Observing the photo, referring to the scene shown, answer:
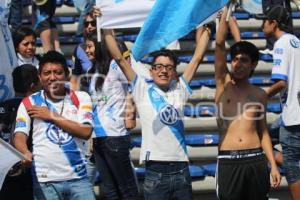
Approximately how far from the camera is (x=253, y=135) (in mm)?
6074

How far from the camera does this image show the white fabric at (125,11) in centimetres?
653

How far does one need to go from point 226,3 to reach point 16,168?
6.74 feet

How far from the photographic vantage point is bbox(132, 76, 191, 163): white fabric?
5965 millimetres

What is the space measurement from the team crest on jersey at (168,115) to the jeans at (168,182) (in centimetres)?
33

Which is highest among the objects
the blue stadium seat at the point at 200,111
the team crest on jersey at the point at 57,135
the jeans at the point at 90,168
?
the team crest on jersey at the point at 57,135

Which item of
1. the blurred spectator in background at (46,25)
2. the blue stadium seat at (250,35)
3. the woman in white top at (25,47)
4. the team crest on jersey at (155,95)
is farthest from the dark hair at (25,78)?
the blue stadium seat at (250,35)

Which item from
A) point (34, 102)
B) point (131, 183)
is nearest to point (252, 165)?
point (131, 183)

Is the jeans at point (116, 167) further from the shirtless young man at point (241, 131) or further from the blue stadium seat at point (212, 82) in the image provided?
the blue stadium seat at point (212, 82)

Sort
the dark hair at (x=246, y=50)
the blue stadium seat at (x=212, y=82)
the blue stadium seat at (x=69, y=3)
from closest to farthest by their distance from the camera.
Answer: the dark hair at (x=246, y=50) < the blue stadium seat at (x=212, y=82) < the blue stadium seat at (x=69, y=3)

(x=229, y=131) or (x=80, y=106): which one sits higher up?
(x=80, y=106)

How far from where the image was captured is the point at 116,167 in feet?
22.1

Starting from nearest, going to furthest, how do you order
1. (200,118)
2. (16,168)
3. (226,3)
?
(16,168)
(226,3)
(200,118)

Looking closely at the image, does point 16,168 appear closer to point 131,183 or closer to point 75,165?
point 75,165

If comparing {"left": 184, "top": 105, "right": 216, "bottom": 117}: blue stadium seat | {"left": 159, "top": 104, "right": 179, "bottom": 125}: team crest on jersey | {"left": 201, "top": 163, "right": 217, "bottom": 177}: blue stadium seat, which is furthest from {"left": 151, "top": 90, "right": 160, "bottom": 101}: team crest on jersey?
{"left": 184, "top": 105, "right": 216, "bottom": 117}: blue stadium seat
